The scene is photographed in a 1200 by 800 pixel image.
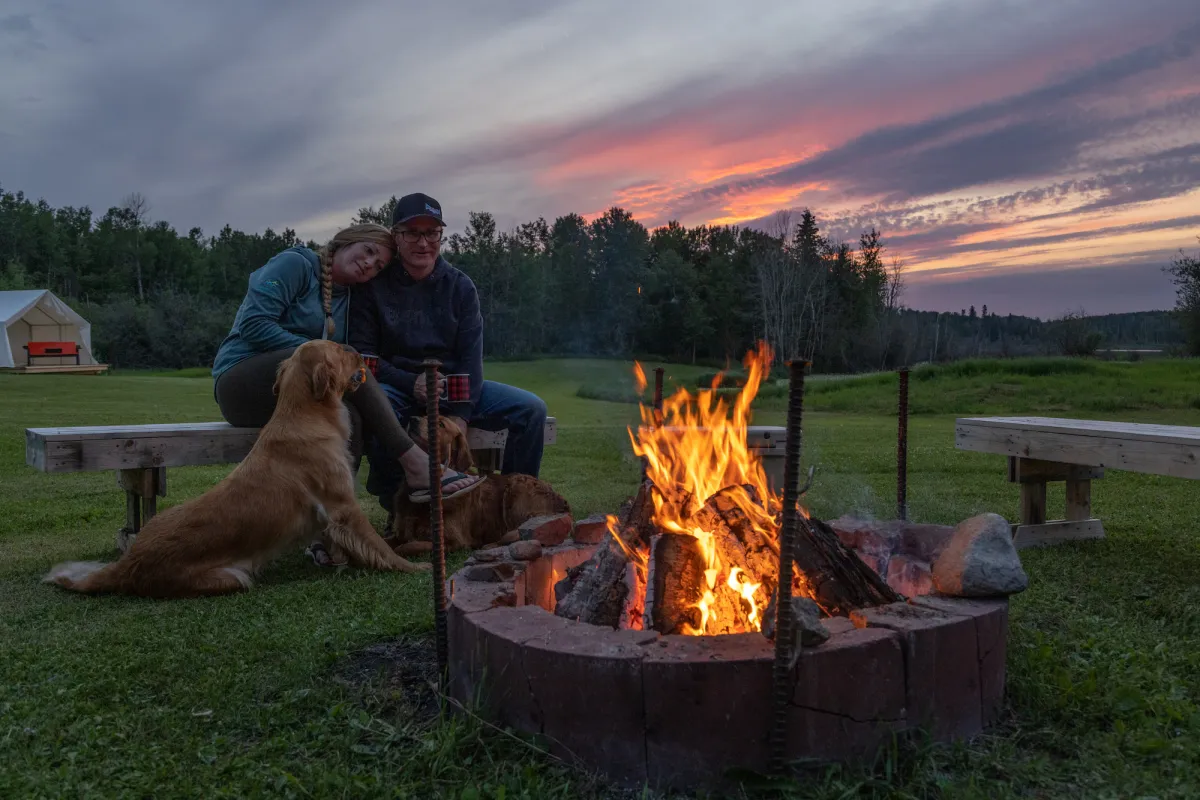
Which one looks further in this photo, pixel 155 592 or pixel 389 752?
pixel 155 592

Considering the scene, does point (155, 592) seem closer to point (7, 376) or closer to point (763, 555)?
point (763, 555)

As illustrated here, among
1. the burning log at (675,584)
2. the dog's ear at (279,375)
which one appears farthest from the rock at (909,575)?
the dog's ear at (279,375)

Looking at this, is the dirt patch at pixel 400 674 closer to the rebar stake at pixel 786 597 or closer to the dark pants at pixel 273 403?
the rebar stake at pixel 786 597

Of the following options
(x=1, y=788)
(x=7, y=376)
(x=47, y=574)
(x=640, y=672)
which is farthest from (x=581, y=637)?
(x=7, y=376)

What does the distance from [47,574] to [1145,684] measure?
528 centimetres

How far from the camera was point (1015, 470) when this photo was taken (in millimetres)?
5434

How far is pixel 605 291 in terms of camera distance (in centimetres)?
1353

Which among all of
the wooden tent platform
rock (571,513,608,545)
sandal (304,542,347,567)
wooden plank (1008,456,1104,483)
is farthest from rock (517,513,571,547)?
the wooden tent platform

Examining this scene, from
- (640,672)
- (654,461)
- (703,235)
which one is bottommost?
(640,672)

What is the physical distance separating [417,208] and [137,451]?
2.28 meters

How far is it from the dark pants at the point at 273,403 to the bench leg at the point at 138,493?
0.60 meters

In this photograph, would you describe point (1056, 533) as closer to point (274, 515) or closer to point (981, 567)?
point (981, 567)

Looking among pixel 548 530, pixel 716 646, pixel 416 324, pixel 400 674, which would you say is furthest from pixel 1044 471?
pixel 400 674

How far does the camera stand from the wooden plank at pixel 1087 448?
14.0 ft
